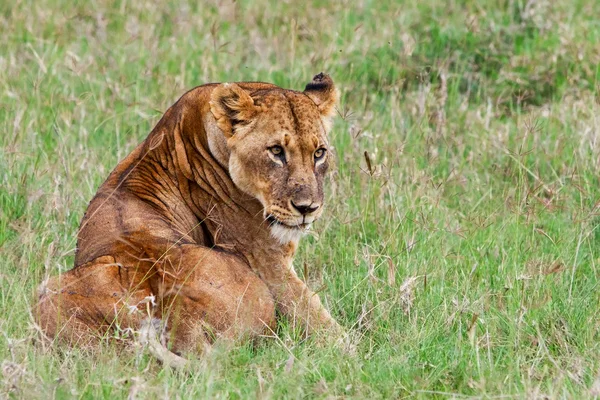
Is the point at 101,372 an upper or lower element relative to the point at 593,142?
upper

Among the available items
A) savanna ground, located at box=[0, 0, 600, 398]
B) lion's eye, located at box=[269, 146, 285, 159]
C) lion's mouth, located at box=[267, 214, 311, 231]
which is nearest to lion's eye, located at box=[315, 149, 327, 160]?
lion's eye, located at box=[269, 146, 285, 159]

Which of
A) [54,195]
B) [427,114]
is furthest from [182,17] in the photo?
[54,195]

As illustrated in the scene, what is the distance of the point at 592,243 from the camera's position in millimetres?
5379

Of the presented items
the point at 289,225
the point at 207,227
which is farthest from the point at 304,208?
the point at 207,227

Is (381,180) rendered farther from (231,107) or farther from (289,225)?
(231,107)

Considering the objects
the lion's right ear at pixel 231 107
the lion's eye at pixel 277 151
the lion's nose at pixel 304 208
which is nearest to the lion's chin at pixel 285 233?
the lion's nose at pixel 304 208

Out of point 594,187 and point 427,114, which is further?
point 427,114

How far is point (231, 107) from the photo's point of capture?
4.59 meters

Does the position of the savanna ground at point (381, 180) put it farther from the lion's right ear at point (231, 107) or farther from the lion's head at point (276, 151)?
the lion's right ear at point (231, 107)

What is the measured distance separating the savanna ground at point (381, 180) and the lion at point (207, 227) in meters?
0.13

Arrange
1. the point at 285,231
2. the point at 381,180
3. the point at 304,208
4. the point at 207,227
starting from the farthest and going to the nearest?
the point at 381,180 < the point at 207,227 < the point at 285,231 < the point at 304,208

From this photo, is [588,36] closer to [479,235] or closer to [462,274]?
[479,235]

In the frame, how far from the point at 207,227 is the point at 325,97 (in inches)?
30.5

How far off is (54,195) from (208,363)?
5.67ft
